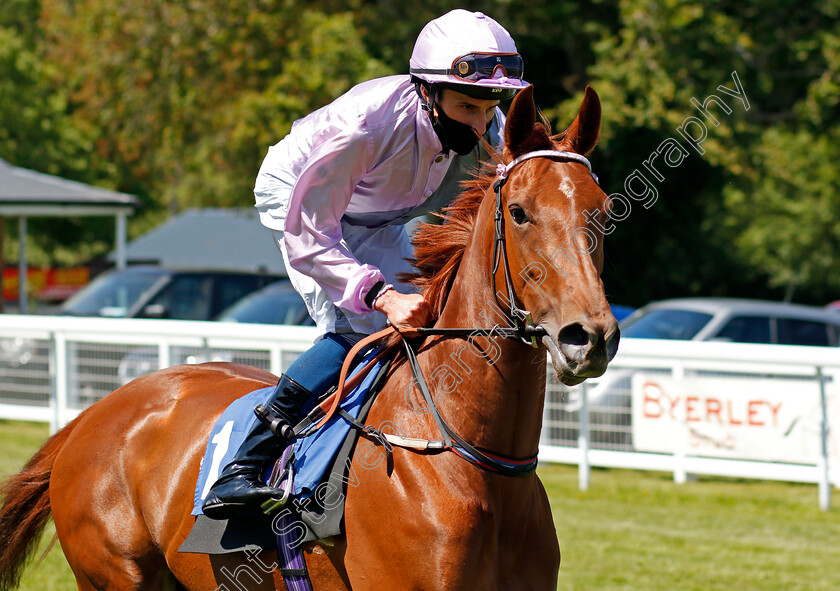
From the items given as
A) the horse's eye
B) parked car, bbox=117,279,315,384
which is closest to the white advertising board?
parked car, bbox=117,279,315,384

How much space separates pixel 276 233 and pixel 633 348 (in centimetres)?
498

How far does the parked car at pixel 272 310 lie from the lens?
35.3 ft

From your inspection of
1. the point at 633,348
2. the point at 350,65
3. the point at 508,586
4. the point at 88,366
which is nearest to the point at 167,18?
the point at 350,65

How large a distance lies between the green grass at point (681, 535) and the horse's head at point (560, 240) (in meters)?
3.41

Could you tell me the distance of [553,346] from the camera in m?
2.32

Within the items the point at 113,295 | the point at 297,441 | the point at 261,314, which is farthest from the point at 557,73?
the point at 297,441

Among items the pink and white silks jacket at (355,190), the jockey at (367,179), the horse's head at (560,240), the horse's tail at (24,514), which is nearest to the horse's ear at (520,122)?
the horse's head at (560,240)

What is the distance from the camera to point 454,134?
300cm

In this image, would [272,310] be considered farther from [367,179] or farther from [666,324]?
[367,179]

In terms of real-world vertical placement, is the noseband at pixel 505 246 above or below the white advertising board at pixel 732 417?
above

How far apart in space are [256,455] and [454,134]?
3.94 feet

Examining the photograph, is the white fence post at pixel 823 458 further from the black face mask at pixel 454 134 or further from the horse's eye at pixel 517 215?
the horse's eye at pixel 517 215

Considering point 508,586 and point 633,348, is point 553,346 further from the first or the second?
point 633,348

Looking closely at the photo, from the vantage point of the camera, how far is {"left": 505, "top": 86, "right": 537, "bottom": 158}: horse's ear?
2479mm
